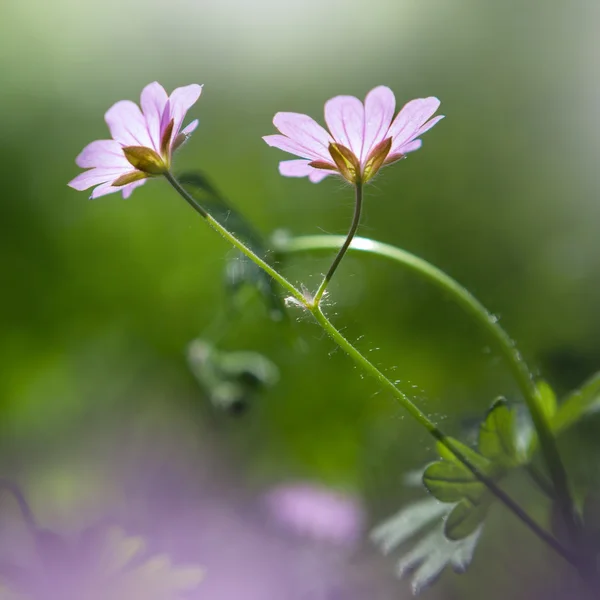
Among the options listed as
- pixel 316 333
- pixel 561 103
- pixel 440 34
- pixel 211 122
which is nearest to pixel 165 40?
pixel 211 122

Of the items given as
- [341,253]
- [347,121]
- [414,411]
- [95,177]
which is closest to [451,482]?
[414,411]

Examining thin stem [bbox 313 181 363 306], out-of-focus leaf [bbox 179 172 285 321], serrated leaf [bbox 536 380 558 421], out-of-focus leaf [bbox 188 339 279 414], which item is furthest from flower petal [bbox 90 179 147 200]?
serrated leaf [bbox 536 380 558 421]

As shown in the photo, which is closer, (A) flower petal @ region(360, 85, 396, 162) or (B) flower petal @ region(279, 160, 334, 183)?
(A) flower petal @ region(360, 85, 396, 162)

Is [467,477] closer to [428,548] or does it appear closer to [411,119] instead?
[428,548]

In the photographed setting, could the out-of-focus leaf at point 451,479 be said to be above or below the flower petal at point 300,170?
below

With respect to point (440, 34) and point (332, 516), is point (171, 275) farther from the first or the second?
point (440, 34)

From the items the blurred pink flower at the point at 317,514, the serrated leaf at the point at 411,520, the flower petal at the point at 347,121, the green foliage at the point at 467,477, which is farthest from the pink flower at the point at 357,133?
the blurred pink flower at the point at 317,514

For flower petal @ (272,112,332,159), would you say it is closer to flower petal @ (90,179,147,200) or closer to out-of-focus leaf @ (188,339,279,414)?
flower petal @ (90,179,147,200)

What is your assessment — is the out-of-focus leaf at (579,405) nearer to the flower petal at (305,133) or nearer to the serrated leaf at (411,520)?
the serrated leaf at (411,520)
